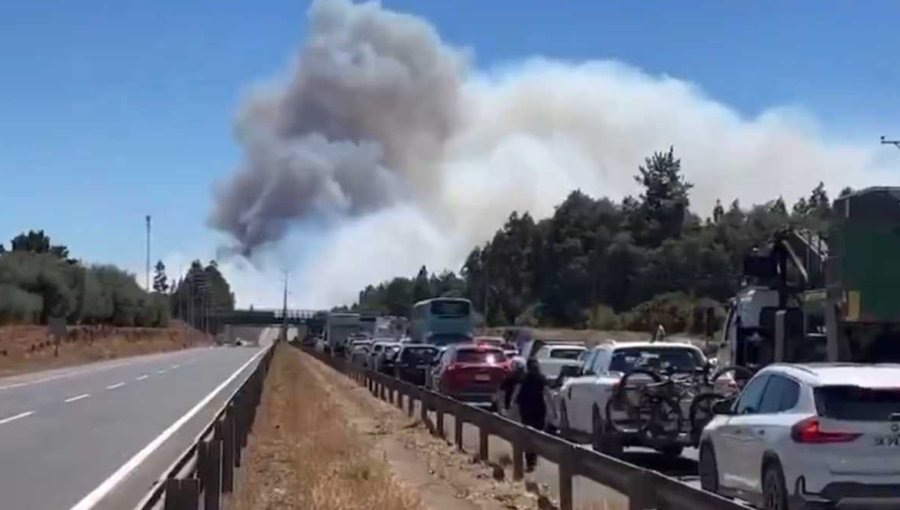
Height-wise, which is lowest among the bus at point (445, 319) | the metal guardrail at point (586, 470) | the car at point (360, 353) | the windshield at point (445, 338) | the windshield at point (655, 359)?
the metal guardrail at point (586, 470)

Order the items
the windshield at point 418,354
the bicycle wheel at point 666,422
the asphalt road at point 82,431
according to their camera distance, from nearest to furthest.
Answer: the asphalt road at point 82,431 < the bicycle wheel at point 666,422 < the windshield at point 418,354

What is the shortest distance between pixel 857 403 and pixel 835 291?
11.1m

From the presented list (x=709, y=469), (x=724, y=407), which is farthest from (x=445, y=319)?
(x=724, y=407)

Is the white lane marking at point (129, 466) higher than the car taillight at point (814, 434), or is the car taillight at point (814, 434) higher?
the car taillight at point (814, 434)

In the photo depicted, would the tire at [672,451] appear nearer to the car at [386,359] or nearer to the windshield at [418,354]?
the windshield at [418,354]

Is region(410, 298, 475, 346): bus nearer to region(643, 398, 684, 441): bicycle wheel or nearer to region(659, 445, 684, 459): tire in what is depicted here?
region(659, 445, 684, 459): tire

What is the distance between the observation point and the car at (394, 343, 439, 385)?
5328cm

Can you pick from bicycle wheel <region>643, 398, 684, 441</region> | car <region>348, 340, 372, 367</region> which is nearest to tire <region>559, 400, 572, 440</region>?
bicycle wheel <region>643, 398, 684, 441</region>

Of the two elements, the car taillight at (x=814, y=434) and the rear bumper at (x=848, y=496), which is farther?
the car taillight at (x=814, y=434)

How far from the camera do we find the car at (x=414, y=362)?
53281 millimetres

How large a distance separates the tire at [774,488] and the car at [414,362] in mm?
37971

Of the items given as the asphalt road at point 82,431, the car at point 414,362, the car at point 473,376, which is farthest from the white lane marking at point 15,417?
the car at point 414,362

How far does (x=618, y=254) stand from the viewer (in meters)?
144

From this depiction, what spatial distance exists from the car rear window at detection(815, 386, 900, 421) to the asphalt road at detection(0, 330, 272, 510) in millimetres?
7734
